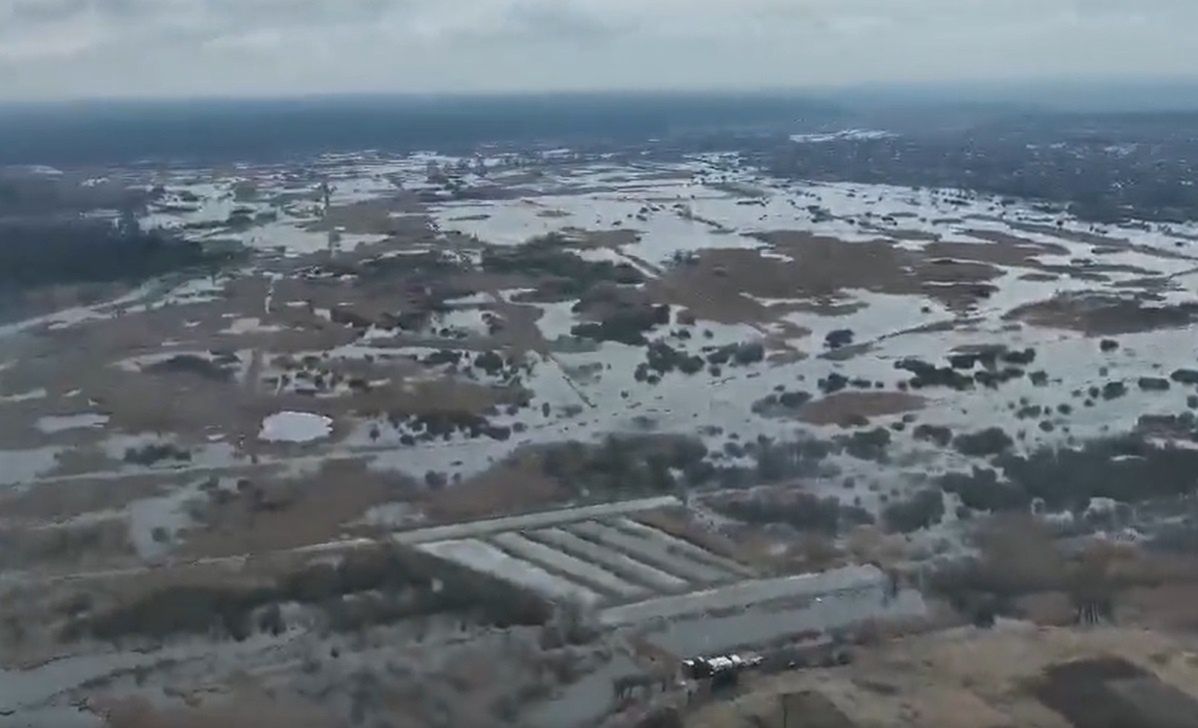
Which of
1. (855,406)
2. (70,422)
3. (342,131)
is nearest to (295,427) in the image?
(70,422)

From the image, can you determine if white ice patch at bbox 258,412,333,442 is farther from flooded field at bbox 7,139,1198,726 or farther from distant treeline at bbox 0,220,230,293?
distant treeline at bbox 0,220,230,293

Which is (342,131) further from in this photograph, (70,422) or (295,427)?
(295,427)

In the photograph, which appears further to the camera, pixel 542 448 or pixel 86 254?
pixel 86 254

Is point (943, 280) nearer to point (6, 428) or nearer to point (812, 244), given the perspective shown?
point (812, 244)

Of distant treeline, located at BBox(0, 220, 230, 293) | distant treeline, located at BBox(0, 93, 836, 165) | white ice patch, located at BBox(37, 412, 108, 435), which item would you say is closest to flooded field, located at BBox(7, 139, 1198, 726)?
white ice patch, located at BBox(37, 412, 108, 435)

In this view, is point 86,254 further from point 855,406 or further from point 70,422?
point 855,406

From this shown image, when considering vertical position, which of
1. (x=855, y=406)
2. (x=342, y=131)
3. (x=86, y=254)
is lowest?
(x=342, y=131)

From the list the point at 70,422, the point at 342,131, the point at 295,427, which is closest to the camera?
the point at 295,427

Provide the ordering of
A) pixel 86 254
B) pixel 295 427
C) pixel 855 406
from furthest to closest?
pixel 86 254, pixel 855 406, pixel 295 427

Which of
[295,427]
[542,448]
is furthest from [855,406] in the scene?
[295,427]

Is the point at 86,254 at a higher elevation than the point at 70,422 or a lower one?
higher
